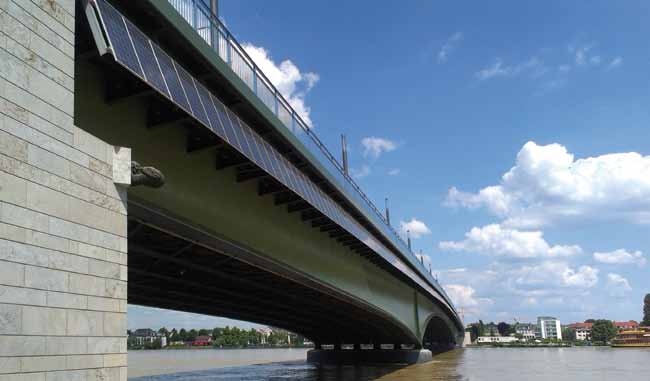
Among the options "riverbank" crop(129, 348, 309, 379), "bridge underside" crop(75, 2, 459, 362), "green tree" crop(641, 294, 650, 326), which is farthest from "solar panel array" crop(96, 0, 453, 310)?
"green tree" crop(641, 294, 650, 326)

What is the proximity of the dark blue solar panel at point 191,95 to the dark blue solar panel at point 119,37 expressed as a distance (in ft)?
7.03

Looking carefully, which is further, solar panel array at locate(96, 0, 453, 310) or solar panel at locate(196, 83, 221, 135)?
solar panel at locate(196, 83, 221, 135)

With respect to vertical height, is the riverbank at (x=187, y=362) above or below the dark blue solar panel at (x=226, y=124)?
below

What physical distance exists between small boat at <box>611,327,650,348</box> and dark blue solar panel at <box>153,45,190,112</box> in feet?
401

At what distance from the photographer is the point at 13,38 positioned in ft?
26.1

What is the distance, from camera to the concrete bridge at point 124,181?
7.73m

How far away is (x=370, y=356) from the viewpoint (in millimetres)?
68125

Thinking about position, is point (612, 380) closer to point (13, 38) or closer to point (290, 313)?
point (290, 313)

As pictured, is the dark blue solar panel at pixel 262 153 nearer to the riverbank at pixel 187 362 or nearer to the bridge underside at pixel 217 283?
the bridge underside at pixel 217 283

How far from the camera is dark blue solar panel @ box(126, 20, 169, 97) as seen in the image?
11.5 meters

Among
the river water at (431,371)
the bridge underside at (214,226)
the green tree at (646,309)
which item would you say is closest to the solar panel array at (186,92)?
the bridge underside at (214,226)

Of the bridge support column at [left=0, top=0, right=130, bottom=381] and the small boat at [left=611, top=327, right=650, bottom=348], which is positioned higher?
the bridge support column at [left=0, top=0, right=130, bottom=381]

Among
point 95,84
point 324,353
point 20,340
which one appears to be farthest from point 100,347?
point 324,353

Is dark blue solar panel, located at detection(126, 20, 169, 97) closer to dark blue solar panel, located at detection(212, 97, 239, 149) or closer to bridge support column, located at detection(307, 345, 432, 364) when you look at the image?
dark blue solar panel, located at detection(212, 97, 239, 149)
